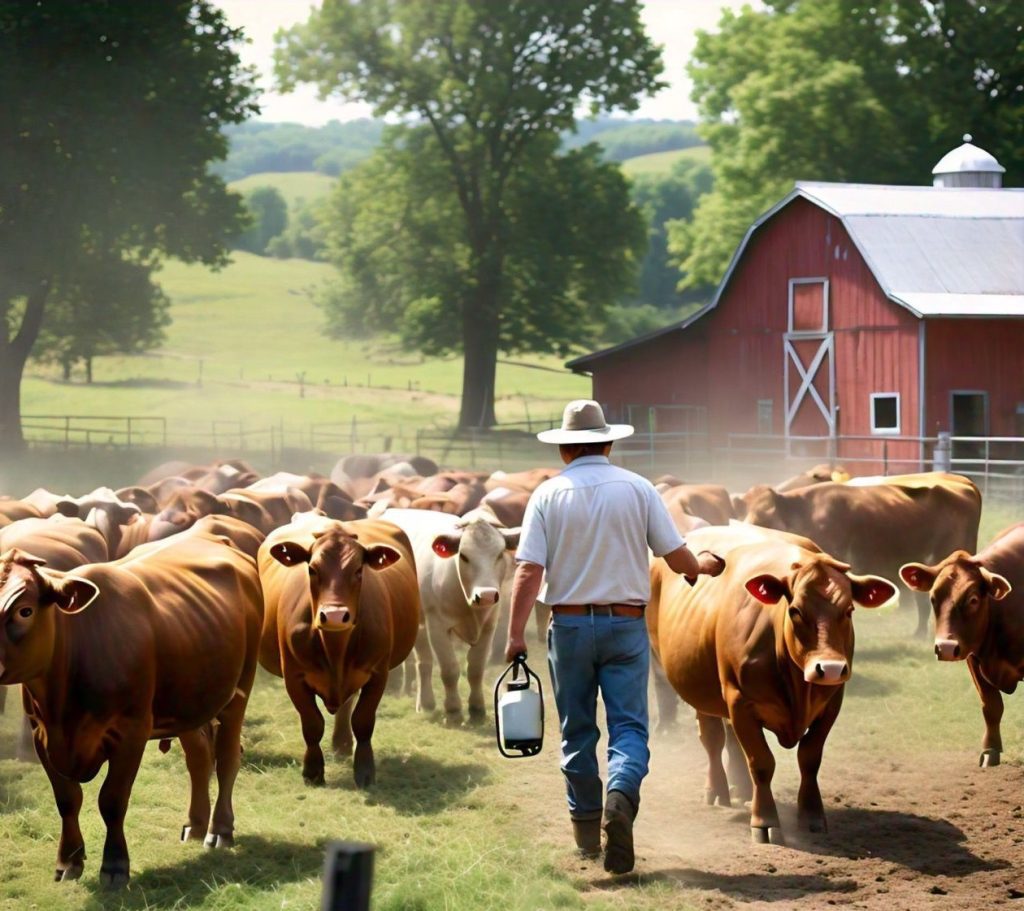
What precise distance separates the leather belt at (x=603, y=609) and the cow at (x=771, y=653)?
0.34m

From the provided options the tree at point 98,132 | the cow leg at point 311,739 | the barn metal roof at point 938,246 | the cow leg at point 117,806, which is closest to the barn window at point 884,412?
the barn metal roof at point 938,246

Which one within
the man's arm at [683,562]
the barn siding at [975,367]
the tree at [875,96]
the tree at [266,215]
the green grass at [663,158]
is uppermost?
the green grass at [663,158]

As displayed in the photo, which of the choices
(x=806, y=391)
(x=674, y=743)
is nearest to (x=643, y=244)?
(x=806, y=391)

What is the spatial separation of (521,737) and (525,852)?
593mm

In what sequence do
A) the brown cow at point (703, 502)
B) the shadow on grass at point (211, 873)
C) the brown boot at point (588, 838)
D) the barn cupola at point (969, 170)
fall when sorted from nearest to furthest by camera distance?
the shadow on grass at point (211, 873), the brown boot at point (588, 838), the brown cow at point (703, 502), the barn cupola at point (969, 170)

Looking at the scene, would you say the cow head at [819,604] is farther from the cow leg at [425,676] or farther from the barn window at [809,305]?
the barn window at [809,305]

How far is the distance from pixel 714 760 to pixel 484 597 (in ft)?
6.93

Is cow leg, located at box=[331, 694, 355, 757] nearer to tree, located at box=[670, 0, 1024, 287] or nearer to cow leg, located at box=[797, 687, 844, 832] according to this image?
cow leg, located at box=[797, 687, 844, 832]

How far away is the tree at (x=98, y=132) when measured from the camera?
33719 millimetres

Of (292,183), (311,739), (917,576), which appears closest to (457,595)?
(311,739)

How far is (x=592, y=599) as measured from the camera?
705cm

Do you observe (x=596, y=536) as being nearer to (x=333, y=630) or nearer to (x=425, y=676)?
(x=333, y=630)

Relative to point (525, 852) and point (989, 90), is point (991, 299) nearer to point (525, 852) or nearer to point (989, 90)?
point (989, 90)

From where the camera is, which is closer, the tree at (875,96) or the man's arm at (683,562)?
the man's arm at (683,562)
